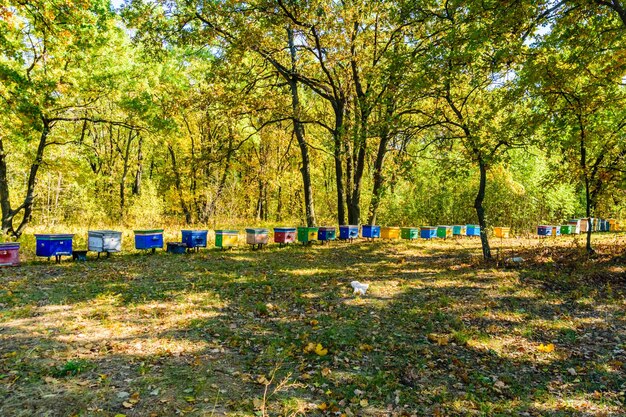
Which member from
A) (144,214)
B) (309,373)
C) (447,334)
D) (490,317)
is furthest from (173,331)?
(144,214)

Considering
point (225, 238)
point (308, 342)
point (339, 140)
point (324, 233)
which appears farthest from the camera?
point (324, 233)

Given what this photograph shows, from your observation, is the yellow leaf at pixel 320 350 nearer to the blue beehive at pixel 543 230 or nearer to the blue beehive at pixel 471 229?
the blue beehive at pixel 471 229

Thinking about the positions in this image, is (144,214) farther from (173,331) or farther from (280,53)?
(173,331)

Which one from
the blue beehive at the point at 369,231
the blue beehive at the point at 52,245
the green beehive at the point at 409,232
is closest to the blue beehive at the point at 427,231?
the green beehive at the point at 409,232

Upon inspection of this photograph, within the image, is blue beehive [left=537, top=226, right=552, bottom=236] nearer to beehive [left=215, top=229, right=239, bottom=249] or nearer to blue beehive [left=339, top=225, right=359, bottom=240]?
blue beehive [left=339, top=225, right=359, bottom=240]

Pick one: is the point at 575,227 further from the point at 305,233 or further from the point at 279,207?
the point at 279,207

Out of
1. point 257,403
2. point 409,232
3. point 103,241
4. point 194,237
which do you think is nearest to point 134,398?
point 257,403

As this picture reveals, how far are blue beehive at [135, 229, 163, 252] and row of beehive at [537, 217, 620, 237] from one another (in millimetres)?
19048

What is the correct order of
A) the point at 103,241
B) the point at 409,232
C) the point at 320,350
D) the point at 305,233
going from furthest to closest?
the point at 409,232 → the point at 305,233 → the point at 103,241 → the point at 320,350

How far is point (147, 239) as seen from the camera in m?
12.4

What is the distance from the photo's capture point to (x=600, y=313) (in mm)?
7719

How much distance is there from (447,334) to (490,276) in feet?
16.5

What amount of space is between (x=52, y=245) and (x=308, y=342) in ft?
29.7

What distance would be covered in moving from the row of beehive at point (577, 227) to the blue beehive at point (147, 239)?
750 inches
